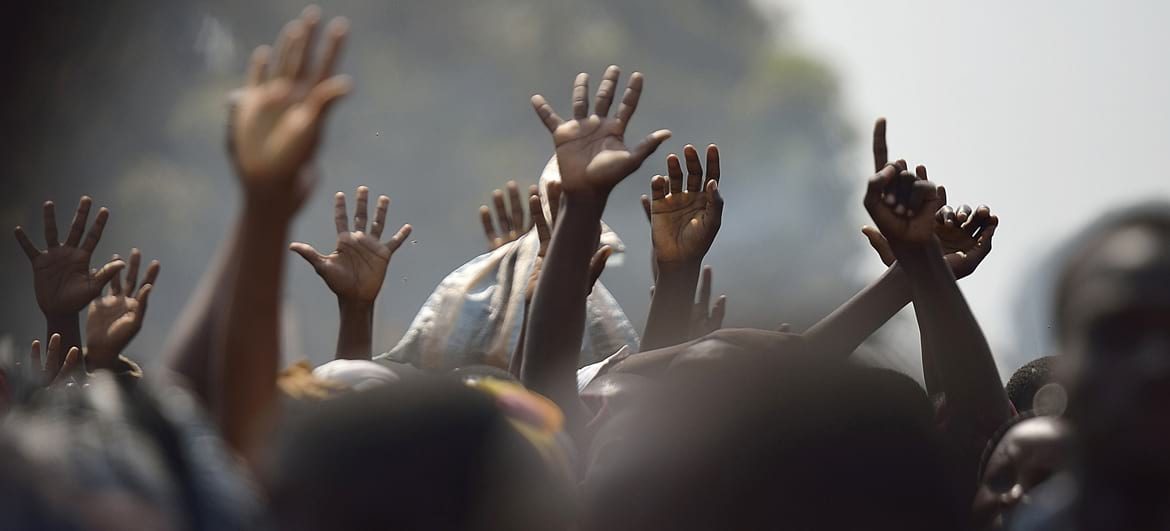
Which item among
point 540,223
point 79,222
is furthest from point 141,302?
point 540,223

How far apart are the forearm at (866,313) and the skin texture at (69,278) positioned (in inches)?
80.0

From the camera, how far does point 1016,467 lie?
2.51 metres

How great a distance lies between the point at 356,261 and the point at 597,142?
1242 millimetres

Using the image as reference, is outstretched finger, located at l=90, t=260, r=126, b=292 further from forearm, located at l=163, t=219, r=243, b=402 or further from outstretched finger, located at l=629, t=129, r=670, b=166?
forearm, located at l=163, t=219, r=243, b=402

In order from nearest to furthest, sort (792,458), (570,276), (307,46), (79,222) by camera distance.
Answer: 1. (792,458)
2. (307,46)
3. (570,276)
4. (79,222)

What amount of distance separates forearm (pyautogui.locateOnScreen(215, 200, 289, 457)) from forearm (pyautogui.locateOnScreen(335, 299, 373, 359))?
7.14 feet

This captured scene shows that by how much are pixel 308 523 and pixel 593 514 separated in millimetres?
378

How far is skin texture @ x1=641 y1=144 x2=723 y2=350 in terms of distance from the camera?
149 inches

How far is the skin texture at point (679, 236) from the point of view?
3.78 m

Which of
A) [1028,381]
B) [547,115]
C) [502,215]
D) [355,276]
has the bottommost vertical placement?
[1028,381]

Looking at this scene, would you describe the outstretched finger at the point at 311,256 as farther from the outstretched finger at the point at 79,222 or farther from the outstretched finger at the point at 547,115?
the outstretched finger at the point at 547,115

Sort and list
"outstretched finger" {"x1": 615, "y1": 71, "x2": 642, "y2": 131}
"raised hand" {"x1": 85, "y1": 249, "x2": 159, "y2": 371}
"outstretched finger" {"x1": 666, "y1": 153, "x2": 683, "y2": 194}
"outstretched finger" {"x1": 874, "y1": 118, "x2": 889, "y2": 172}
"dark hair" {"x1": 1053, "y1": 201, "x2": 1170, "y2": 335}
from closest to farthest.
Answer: "dark hair" {"x1": 1053, "y1": 201, "x2": 1170, "y2": 335} → "outstretched finger" {"x1": 615, "y1": 71, "x2": 642, "y2": 131} → "outstretched finger" {"x1": 874, "y1": 118, "x2": 889, "y2": 172} → "outstretched finger" {"x1": 666, "y1": 153, "x2": 683, "y2": 194} → "raised hand" {"x1": 85, "y1": 249, "x2": 159, "y2": 371}

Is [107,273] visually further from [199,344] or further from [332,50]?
[332,50]

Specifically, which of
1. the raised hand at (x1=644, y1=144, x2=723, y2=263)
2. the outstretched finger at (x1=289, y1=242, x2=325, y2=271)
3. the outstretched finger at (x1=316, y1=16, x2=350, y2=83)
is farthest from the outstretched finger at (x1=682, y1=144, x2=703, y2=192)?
the outstretched finger at (x1=316, y1=16, x2=350, y2=83)
